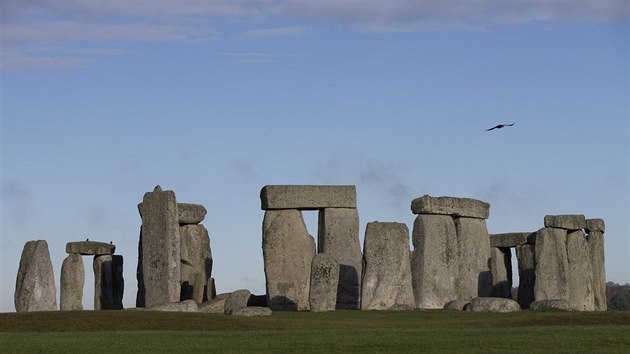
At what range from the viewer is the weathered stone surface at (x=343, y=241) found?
41.3m

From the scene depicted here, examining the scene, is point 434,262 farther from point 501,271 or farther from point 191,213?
point 191,213

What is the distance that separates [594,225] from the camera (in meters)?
45.4

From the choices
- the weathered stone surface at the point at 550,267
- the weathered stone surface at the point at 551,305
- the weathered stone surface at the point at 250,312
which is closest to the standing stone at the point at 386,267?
the weathered stone surface at the point at 551,305

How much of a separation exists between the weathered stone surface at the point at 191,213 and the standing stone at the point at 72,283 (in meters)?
2.99

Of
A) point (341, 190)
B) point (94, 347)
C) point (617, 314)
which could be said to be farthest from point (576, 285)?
point (94, 347)

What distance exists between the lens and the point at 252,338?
88.4 ft

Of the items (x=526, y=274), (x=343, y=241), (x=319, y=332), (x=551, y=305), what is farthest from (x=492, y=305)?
(x=526, y=274)

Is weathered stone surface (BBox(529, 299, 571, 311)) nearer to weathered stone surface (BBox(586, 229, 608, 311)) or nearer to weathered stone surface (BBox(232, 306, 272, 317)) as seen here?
weathered stone surface (BBox(232, 306, 272, 317))

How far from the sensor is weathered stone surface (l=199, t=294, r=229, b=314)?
3781 cm

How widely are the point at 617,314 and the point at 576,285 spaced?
391 inches

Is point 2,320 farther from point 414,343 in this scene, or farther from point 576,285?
point 576,285

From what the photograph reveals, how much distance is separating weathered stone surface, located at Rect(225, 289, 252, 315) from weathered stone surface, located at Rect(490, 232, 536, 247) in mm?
8989

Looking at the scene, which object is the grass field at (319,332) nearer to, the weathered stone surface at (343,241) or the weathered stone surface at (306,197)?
the weathered stone surface at (343,241)

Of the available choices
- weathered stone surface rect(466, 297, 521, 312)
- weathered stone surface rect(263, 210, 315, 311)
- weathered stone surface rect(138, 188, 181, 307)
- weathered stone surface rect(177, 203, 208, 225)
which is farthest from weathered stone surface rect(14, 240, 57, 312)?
weathered stone surface rect(466, 297, 521, 312)
